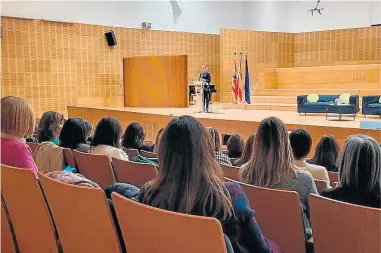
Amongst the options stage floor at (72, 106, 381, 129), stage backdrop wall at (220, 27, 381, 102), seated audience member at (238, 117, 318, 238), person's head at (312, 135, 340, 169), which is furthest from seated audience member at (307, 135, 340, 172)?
stage backdrop wall at (220, 27, 381, 102)

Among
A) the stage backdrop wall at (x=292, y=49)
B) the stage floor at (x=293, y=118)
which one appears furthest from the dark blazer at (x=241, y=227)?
the stage backdrop wall at (x=292, y=49)

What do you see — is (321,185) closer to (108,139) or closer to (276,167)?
(276,167)

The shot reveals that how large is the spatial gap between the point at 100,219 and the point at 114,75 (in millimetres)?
10270

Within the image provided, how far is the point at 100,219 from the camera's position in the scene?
1.74m

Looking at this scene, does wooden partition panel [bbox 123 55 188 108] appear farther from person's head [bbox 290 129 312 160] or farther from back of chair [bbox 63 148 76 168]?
person's head [bbox 290 129 312 160]

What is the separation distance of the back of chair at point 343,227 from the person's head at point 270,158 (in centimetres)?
55

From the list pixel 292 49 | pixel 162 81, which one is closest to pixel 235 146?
pixel 162 81

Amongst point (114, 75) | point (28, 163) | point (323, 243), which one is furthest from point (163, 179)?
point (114, 75)

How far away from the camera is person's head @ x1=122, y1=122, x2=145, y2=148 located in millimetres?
4258

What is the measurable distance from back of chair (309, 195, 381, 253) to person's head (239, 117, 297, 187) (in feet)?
1.81

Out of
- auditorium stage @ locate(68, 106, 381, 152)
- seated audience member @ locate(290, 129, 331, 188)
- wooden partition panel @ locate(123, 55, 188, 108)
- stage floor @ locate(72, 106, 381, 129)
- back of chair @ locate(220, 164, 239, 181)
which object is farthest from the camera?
wooden partition panel @ locate(123, 55, 188, 108)

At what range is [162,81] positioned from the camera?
10.3 metres

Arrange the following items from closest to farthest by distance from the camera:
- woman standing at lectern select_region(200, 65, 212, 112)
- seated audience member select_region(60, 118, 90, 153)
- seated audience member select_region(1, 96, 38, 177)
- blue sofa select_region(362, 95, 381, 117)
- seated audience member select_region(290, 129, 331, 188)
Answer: seated audience member select_region(1, 96, 38, 177), seated audience member select_region(290, 129, 331, 188), seated audience member select_region(60, 118, 90, 153), blue sofa select_region(362, 95, 381, 117), woman standing at lectern select_region(200, 65, 212, 112)

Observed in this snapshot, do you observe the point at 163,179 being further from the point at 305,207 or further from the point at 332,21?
the point at 332,21
